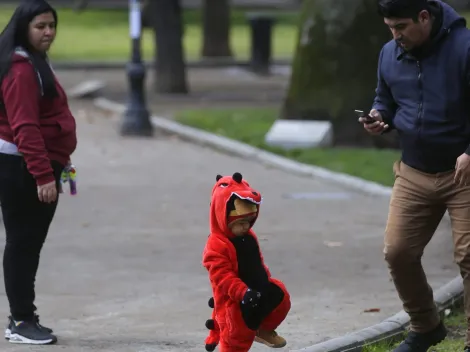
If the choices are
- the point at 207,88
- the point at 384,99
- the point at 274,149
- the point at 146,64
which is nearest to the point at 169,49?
the point at 207,88

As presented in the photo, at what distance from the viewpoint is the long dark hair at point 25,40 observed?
6324 mm

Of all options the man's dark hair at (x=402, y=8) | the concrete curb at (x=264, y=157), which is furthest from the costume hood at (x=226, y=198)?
the concrete curb at (x=264, y=157)

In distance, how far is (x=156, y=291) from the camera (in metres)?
7.96

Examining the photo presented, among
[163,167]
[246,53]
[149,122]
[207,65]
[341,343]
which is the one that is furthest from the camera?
[246,53]

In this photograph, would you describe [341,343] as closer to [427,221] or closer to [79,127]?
[427,221]

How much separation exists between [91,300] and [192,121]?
10384 mm

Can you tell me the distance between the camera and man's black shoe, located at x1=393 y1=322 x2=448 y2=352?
612cm

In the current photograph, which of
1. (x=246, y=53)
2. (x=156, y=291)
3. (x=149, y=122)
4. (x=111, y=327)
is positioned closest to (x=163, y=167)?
(x=149, y=122)

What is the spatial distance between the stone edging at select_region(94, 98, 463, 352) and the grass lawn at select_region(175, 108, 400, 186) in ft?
0.76

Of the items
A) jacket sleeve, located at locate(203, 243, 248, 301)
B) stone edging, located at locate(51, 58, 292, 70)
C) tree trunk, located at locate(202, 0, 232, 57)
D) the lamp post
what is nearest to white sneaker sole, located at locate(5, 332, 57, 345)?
jacket sleeve, located at locate(203, 243, 248, 301)

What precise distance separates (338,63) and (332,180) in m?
3.13

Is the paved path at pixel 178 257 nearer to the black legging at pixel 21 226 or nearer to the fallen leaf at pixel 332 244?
the fallen leaf at pixel 332 244

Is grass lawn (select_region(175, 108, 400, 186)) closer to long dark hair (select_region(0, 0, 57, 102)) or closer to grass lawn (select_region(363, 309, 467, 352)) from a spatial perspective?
grass lawn (select_region(363, 309, 467, 352))

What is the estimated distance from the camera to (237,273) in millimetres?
5488
